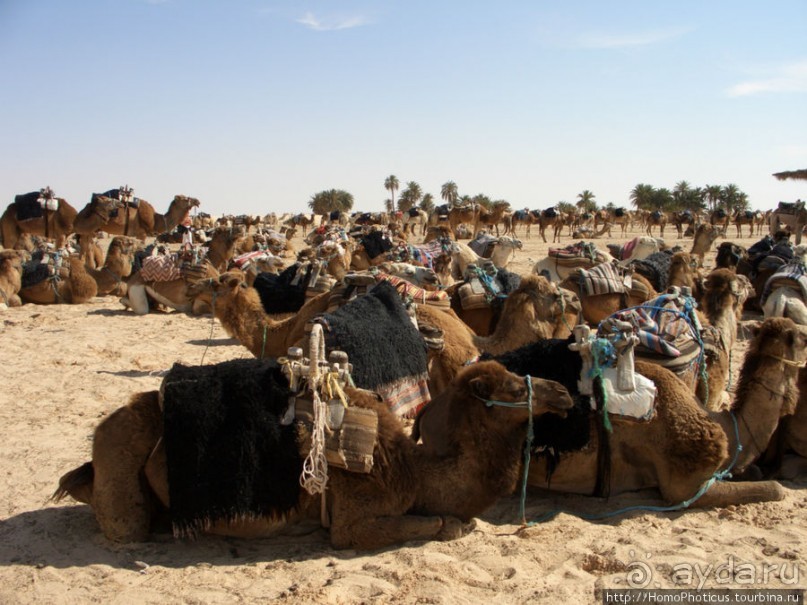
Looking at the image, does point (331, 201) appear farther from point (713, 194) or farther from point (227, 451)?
point (227, 451)

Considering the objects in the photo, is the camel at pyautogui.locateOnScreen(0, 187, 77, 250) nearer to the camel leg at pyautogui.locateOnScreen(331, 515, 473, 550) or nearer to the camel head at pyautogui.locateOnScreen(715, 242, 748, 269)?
the camel head at pyautogui.locateOnScreen(715, 242, 748, 269)

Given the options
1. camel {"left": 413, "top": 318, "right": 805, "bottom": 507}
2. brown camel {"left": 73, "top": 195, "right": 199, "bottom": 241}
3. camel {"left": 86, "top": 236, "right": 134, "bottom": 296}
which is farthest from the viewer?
brown camel {"left": 73, "top": 195, "right": 199, "bottom": 241}

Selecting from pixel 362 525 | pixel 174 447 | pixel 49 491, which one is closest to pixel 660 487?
pixel 362 525

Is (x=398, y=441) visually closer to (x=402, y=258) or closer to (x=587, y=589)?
(x=587, y=589)

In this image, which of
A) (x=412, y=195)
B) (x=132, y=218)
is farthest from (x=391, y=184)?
(x=132, y=218)

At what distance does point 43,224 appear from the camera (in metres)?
21.5

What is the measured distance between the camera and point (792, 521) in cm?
434

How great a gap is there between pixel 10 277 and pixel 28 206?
8.61m

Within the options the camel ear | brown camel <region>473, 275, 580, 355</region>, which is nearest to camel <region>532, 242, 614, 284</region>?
brown camel <region>473, 275, 580, 355</region>

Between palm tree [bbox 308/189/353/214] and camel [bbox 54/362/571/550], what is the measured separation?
83.2 meters

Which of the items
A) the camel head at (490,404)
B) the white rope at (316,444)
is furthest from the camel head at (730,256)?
the white rope at (316,444)

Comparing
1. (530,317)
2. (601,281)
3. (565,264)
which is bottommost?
(530,317)

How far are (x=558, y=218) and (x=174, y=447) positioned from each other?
3656 cm

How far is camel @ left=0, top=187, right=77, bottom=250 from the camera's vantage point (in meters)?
21.4
